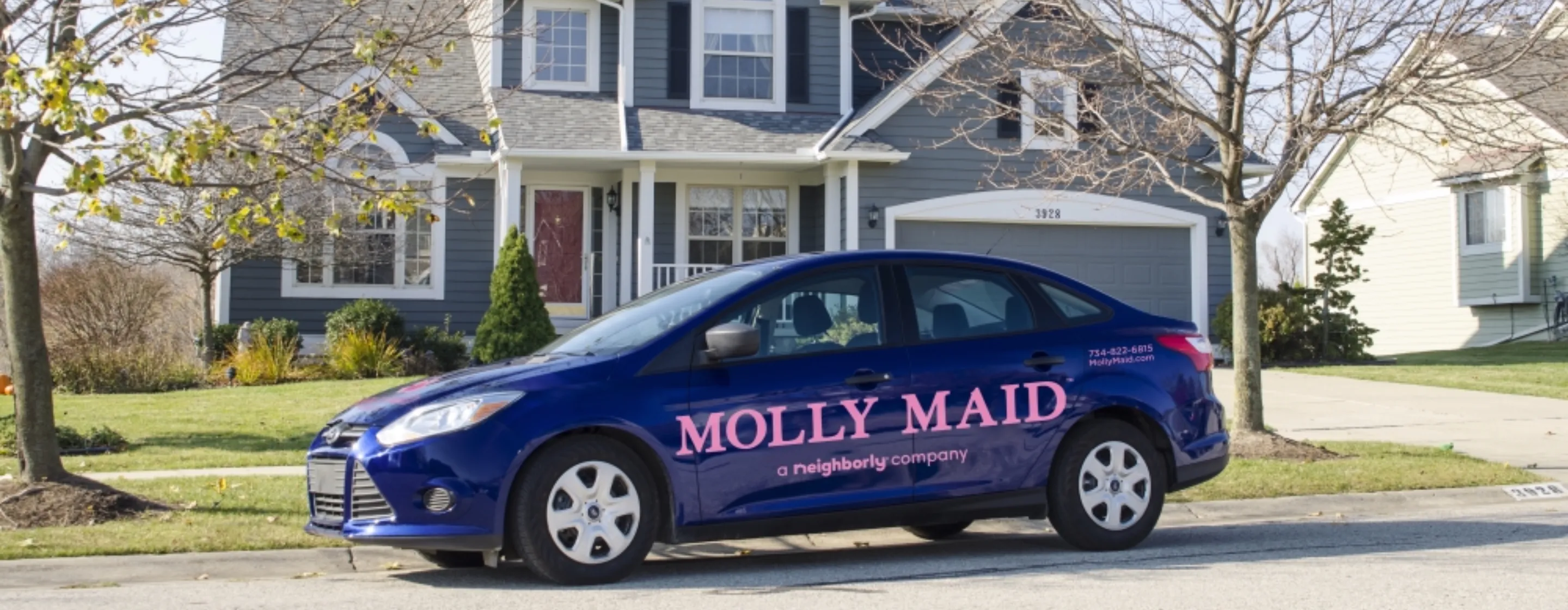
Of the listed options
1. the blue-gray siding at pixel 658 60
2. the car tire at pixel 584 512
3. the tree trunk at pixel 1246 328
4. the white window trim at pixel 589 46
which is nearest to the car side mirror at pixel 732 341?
the car tire at pixel 584 512

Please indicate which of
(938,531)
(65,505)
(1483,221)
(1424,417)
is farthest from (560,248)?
(1483,221)

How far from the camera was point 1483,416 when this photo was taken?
45.8 feet

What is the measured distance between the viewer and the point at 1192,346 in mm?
7996

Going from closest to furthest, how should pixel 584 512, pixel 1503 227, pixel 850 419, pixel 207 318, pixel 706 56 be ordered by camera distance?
1. pixel 584 512
2. pixel 850 419
3. pixel 207 318
4. pixel 706 56
5. pixel 1503 227

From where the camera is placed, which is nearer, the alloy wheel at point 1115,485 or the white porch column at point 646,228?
the alloy wheel at point 1115,485

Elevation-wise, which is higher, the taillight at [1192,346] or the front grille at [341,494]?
the taillight at [1192,346]

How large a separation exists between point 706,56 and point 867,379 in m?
15.2

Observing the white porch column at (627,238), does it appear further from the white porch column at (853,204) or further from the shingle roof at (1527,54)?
the shingle roof at (1527,54)

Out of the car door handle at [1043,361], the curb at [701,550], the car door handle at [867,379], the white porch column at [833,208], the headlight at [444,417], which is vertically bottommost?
the curb at [701,550]

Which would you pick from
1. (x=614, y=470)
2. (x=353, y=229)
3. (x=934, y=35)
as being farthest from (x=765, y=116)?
(x=614, y=470)

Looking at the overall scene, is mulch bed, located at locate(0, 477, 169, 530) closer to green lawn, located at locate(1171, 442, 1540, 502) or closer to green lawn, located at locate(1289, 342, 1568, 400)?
green lawn, located at locate(1171, 442, 1540, 502)

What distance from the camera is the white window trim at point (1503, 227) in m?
27.5

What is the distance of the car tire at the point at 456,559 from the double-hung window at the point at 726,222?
14.5 meters

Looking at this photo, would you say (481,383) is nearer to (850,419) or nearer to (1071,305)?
(850,419)
